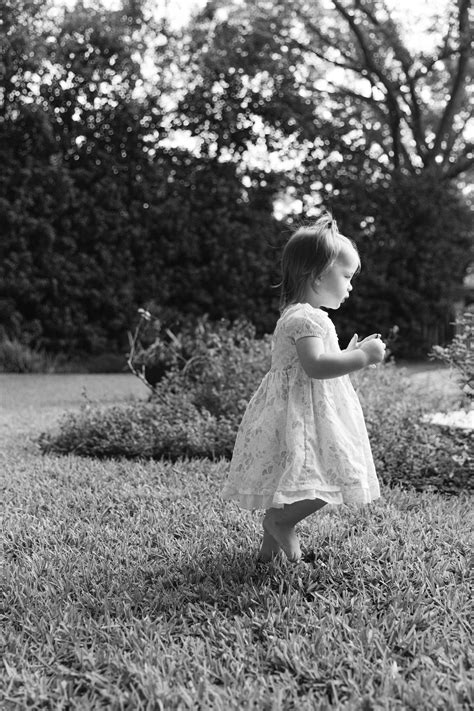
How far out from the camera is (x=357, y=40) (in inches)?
555

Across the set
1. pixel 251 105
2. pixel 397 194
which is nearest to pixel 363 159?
pixel 397 194

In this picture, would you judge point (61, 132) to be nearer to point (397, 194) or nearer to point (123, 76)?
point (123, 76)

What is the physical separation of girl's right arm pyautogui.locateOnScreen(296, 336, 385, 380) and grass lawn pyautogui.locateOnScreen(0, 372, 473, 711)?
64cm

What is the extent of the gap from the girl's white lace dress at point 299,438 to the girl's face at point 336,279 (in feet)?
0.31

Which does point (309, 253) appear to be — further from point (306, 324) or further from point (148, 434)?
point (148, 434)

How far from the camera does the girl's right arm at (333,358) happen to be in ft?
7.91

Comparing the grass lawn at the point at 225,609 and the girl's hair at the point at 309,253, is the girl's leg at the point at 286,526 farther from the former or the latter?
the girl's hair at the point at 309,253

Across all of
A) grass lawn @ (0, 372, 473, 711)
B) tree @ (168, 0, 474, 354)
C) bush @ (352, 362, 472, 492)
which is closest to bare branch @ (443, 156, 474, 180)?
tree @ (168, 0, 474, 354)

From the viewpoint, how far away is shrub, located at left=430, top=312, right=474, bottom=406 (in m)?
4.11

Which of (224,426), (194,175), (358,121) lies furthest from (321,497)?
(358,121)

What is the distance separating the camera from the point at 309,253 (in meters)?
2.61

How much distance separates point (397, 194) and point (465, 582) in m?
11.0

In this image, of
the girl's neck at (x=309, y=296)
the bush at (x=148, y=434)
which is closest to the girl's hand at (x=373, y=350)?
the girl's neck at (x=309, y=296)

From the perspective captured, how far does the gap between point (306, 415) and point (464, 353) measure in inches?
77.9
